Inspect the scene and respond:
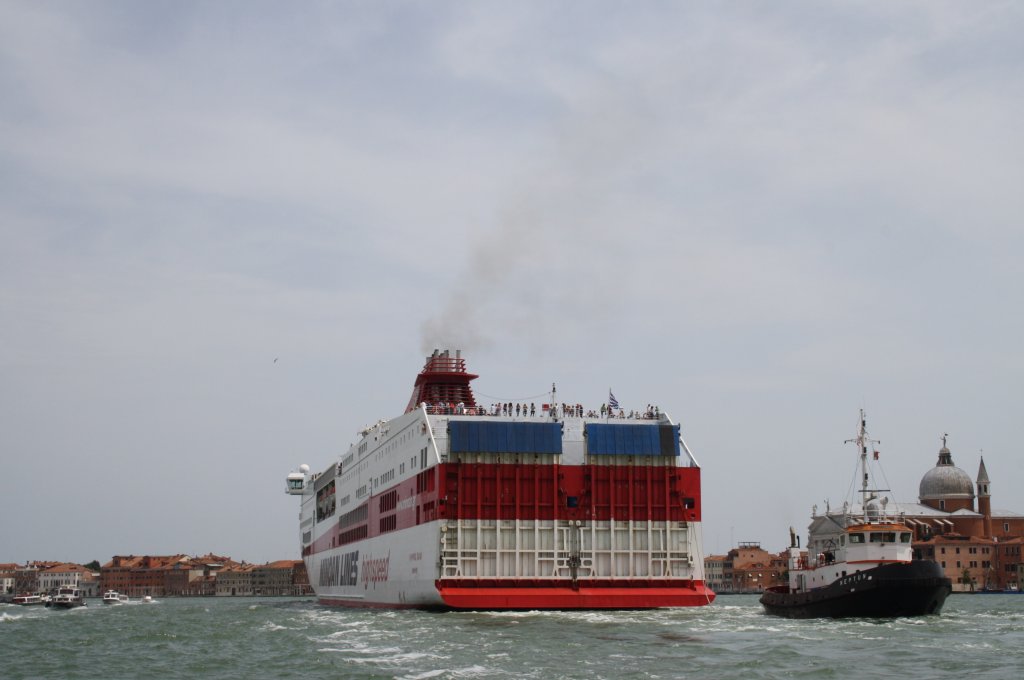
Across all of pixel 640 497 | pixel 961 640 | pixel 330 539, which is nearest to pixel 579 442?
pixel 640 497

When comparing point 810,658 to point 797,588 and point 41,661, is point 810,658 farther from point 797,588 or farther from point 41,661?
point 41,661

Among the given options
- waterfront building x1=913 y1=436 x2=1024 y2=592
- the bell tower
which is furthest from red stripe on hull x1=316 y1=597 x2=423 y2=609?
the bell tower

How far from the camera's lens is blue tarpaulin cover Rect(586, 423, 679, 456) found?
2176 inches

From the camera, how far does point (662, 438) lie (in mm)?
55938

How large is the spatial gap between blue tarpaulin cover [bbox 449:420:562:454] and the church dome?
14906 centimetres

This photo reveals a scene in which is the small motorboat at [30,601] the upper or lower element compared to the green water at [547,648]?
lower

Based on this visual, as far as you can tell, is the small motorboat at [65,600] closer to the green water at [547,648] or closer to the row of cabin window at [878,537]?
the green water at [547,648]

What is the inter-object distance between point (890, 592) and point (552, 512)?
50.9 ft

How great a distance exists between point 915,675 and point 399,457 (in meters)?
37.5

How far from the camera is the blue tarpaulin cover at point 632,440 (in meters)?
55.3

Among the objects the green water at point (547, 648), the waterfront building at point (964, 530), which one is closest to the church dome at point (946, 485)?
the waterfront building at point (964, 530)

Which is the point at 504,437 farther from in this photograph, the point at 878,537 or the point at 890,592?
the point at 890,592

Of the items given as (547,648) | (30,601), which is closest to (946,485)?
(30,601)

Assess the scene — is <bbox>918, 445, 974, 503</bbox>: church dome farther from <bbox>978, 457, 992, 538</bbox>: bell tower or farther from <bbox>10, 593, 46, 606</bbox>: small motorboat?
→ <bbox>10, 593, 46, 606</bbox>: small motorboat
